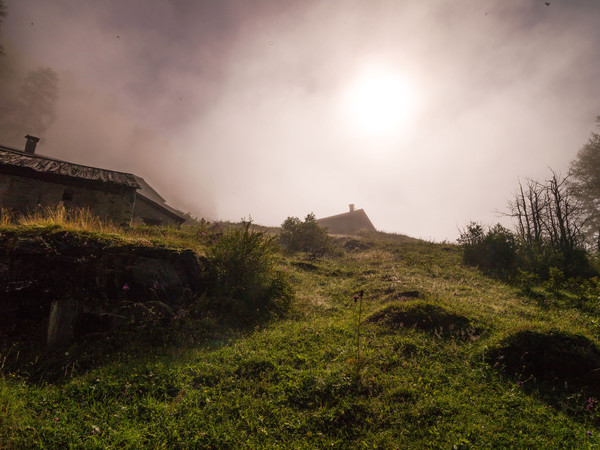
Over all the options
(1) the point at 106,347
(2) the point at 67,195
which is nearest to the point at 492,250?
(1) the point at 106,347

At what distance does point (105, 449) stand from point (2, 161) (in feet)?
54.1

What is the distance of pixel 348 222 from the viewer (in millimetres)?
45000

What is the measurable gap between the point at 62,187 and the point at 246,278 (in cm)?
1278

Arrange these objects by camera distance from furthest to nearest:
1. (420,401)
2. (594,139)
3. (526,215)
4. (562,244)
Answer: (594,139) < (526,215) < (562,244) < (420,401)

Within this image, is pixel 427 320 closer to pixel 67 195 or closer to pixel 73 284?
pixel 73 284

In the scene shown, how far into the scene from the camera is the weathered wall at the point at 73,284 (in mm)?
6461

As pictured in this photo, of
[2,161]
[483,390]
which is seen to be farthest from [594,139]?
[2,161]

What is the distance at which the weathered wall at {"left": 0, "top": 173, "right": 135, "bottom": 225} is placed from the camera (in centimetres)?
1362

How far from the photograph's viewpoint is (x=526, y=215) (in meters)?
19.5

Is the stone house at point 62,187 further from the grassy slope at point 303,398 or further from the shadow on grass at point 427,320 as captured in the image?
the shadow on grass at point 427,320

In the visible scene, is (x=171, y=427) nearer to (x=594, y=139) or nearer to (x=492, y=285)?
(x=492, y=285)

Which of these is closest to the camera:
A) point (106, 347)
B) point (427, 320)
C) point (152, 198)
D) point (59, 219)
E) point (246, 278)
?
point (106, 347)

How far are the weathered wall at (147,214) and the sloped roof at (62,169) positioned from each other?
522 centimetres

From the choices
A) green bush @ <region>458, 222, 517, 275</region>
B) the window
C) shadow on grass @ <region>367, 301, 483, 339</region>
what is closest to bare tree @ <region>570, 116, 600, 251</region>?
green bush @ <region>458, 222, 517, 275</region>
